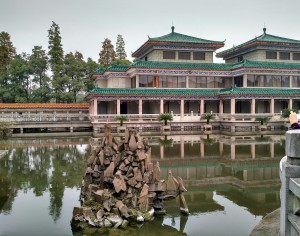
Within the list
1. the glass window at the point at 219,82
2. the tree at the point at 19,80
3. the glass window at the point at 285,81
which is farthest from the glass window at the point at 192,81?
the tree at the point at 19,80

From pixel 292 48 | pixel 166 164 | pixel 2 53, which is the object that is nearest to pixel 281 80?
pixel 292 48

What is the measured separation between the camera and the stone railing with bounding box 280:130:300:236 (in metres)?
5.59

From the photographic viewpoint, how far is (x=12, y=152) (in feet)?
86.0

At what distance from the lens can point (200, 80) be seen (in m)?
46.7

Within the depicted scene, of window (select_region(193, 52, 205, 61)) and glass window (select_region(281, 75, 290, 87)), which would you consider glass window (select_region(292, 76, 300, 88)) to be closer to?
glass window (select_region(281, 75, 290, 87))

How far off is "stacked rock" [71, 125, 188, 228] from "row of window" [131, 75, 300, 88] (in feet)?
104

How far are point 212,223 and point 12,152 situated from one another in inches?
772

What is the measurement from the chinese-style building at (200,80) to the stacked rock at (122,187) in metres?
28.9

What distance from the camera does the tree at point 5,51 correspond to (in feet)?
205

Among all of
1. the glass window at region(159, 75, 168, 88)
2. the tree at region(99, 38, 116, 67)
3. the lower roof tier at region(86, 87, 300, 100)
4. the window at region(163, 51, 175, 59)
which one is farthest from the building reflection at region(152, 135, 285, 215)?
the tree at region(99, 38, 116, 67)

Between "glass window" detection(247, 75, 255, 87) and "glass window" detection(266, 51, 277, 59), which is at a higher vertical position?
"glass window" detection(266, 51, 277, 59)

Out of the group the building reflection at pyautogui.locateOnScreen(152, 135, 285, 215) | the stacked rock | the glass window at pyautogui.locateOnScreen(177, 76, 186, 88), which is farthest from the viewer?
the glass window at pyautogui.locateOnScreen(177, 76, 186, 88)

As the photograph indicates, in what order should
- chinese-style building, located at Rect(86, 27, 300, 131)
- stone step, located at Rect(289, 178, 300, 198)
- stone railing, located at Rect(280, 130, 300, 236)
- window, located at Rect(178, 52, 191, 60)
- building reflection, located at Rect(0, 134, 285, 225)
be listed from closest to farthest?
stone step, located at Rect(289, 178, 300, 198)
stone railing, located at Rect(280, 130, 300, 236)
building reflection, located at Rect(0, 134, 285, 225)
chinese-style building, located at Rect(86, 27, 300, 131)
window, located at Rect(178, 52, 191, 60)

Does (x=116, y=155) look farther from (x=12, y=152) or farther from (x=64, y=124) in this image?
(x=64, y=124)
